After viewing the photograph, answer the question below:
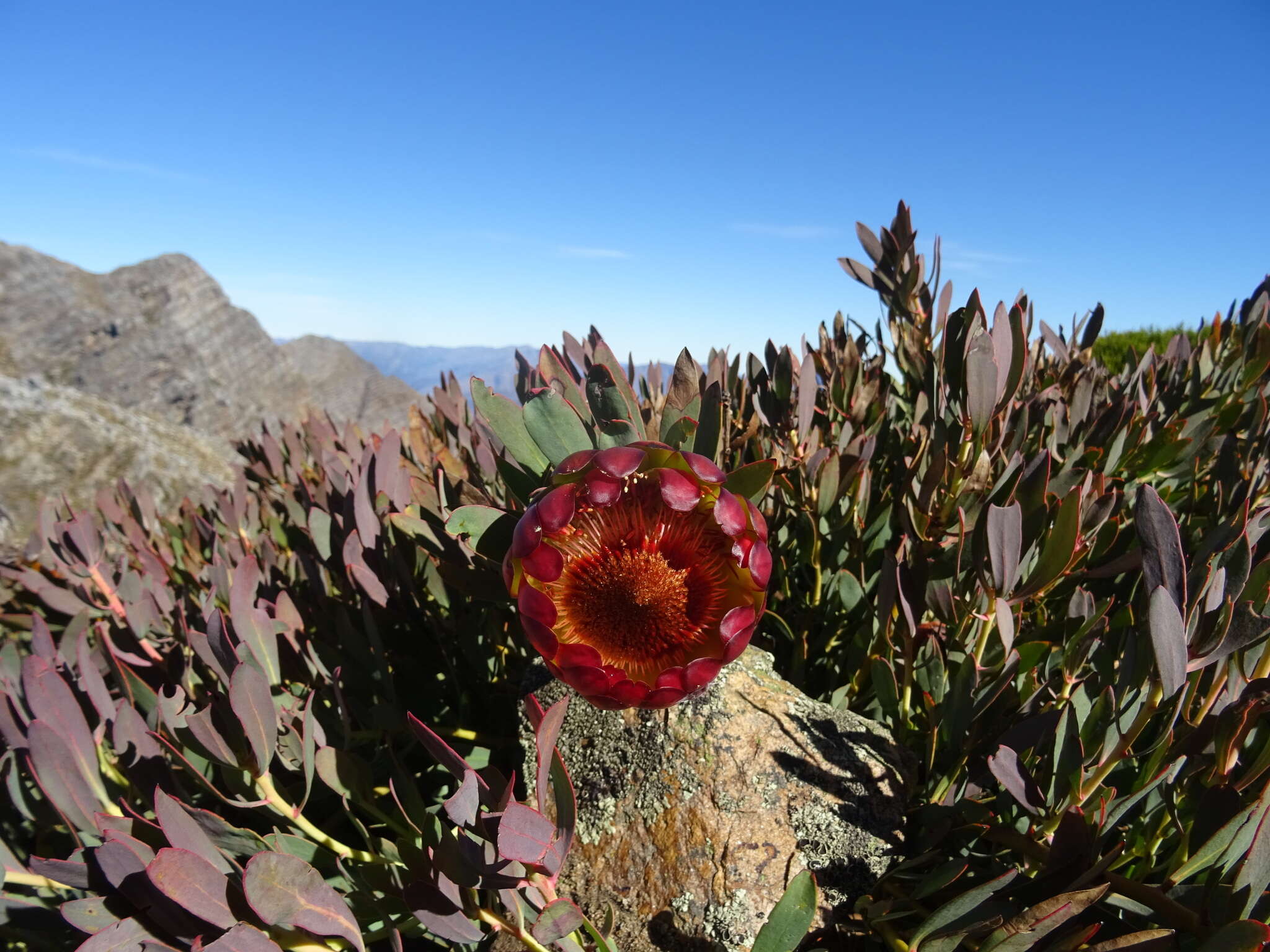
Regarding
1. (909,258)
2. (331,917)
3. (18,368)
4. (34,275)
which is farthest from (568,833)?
(34,275)

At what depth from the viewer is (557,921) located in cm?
83

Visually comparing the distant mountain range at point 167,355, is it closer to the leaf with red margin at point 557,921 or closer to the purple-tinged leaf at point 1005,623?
the leaf with red margin at point 557,921

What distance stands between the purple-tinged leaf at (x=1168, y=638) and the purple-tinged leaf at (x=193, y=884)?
1.08 m

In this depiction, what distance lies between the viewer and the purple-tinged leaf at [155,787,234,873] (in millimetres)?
910

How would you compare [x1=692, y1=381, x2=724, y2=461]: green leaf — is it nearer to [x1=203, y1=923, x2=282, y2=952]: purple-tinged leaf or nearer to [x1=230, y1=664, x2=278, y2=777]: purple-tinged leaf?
[x1=230, y1=664, x2=278, y2=777]: purple-tinged leaf

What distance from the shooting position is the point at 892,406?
207 cm

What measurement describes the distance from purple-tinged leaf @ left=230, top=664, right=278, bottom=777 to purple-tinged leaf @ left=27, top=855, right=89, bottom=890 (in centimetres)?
23

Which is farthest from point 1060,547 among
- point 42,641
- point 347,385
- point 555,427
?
point 347,385

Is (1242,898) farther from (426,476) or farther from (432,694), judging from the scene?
(426,476)

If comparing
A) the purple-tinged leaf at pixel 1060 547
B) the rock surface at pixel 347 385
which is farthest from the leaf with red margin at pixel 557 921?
the rock surface at pixel 347 385

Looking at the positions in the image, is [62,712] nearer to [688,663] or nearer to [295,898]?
[295,898]

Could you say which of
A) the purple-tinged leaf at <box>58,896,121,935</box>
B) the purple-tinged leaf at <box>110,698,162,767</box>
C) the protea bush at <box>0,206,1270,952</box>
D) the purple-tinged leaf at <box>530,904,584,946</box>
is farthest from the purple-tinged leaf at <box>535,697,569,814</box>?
the purple-tinged leaf at <box>110,698,162,767</box>

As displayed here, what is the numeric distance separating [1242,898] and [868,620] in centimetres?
69

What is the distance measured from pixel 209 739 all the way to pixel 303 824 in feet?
0.66
